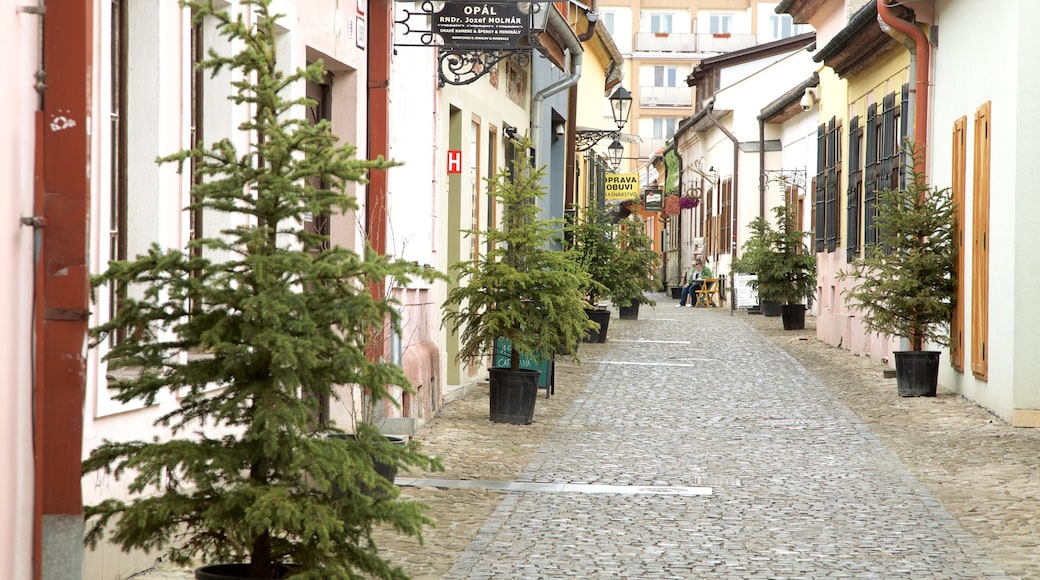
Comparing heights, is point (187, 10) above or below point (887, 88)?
below

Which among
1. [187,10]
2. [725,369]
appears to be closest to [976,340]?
[725,369]

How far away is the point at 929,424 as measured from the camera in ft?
41.1

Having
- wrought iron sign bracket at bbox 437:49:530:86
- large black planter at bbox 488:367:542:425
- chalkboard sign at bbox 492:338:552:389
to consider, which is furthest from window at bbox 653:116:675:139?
large black planter at bbox 488:367:542:425

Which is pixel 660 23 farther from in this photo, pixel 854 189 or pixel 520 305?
pixel 520 305

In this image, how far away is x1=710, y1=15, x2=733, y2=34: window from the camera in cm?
7362

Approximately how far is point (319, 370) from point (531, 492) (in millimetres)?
4286

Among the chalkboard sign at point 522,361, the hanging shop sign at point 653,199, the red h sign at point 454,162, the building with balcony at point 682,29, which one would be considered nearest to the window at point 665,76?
the building with balcony at point 682,29

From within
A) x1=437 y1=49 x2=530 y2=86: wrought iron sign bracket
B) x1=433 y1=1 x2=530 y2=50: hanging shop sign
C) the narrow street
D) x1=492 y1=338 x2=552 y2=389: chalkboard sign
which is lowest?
the narrow street

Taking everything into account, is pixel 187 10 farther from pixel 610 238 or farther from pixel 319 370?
pixel 610 238

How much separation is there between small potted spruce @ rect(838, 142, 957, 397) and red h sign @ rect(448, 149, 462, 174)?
429cm

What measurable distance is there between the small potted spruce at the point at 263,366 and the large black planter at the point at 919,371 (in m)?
10.8

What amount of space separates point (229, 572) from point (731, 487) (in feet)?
15.7

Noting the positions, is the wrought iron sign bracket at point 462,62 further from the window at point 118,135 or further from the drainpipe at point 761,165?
the drainpipe at point 761,165

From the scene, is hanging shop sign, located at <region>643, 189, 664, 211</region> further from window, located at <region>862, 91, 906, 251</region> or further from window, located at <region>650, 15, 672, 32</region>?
window, located at <region>862, 91, 906, 251</region>
